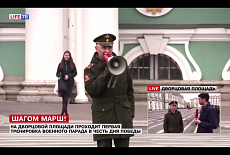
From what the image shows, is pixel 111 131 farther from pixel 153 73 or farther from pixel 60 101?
pixel 153 73

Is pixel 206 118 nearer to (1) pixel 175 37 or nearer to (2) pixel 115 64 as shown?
(2) pixel 115 64

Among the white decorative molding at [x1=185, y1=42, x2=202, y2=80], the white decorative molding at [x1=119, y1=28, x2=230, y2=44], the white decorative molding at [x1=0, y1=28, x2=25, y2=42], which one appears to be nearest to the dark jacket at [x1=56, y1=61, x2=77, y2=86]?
the white decorative molding at [x1=0, y1=28, x2=25, y2=42]

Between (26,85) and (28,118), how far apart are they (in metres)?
9.80

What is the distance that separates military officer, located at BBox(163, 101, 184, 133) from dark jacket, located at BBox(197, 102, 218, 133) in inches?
15.5

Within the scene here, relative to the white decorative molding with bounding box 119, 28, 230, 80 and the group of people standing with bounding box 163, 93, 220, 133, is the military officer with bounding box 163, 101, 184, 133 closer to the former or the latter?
the group of people standing with bounding box 163, 93, 220, 133

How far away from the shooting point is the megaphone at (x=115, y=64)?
672 centimetres

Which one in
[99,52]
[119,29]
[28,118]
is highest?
[119,29]

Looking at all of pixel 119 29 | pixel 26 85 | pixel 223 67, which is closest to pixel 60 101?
pixel 26 85

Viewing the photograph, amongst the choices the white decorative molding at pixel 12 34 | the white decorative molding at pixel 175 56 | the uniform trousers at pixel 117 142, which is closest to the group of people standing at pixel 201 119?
the uniform trousers at pixel 117 142

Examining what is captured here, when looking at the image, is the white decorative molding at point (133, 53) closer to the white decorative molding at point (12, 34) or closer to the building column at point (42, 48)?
the building column at point (42, 48)

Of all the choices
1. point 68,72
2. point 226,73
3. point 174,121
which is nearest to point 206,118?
point 174,121

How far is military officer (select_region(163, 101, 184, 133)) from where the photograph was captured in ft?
32.6

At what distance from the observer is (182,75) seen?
23.8 m

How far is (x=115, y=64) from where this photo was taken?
6742 millimetres
